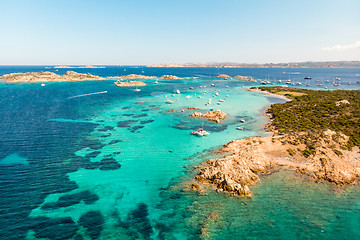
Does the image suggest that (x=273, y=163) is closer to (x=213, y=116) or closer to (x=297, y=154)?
(x=297, y=154)

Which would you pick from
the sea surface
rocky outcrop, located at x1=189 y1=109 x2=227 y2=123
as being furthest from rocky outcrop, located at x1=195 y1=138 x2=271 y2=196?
rocky outcrop, located at x1=189 y1=109 x2=227 y2=123

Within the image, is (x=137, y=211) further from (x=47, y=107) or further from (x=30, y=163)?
(x=47, y=107)

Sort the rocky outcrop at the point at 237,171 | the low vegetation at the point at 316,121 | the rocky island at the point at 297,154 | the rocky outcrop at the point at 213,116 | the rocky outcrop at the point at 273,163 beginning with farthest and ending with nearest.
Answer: the rocky outcrop at the point at 213,116 < the low vegetation at the point at 316,121 < the rocky island at the point at 297,154 < the rocky outcrop at the point at 273,163 < the rocky outcrop at the point at 237,171

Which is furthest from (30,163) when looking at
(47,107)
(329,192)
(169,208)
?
(47,107)

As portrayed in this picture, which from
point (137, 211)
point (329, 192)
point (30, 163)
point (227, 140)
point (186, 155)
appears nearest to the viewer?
point (137, 211)

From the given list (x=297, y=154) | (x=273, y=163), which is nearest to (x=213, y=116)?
(x=297, y=154)

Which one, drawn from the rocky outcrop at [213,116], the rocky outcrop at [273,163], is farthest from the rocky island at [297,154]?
the rocky outcrop at [213,116]

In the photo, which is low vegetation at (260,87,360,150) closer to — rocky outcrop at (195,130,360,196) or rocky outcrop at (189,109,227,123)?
rocky outcrop at (195,130,360,196)

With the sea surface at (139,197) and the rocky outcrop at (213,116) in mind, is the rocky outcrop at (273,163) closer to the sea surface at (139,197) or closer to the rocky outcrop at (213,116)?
the sea surface at (139,197)
